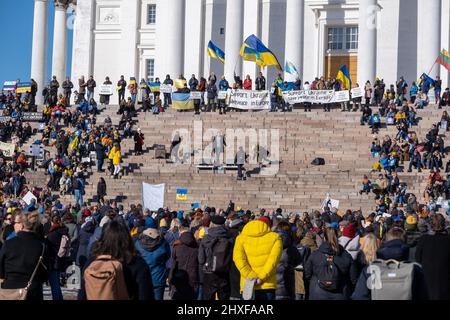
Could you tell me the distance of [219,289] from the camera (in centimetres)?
1391

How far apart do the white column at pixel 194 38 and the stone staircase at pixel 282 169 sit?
10927mm

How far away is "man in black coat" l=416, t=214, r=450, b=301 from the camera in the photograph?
12.3 m

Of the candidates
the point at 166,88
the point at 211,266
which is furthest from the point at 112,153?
the point at 211,266

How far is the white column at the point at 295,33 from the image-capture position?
167ft

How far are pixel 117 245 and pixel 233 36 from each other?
1681 inches

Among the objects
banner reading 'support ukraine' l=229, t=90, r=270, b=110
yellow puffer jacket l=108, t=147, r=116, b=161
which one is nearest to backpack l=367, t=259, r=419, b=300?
yellow puffer jacket l=108, t=147, r=116, b=161

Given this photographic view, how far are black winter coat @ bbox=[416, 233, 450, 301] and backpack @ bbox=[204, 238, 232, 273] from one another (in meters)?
2.63

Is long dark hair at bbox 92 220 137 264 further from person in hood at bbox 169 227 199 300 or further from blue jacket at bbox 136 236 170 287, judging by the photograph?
person in hood at bbox 169 227 199 300

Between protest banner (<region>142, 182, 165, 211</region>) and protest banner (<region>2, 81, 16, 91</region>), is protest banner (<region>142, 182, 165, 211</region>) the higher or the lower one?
the lower one

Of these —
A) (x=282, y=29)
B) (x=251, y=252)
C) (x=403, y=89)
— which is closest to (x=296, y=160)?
(x=403, y=89)

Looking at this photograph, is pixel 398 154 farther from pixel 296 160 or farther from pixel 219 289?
pixel 219 289

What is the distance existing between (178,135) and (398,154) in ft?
31.1

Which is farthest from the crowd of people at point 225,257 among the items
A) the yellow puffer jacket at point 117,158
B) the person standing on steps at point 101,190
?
the yellow puffer jacket at point 117,158

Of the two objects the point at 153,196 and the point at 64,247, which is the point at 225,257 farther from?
the point at 153,196
